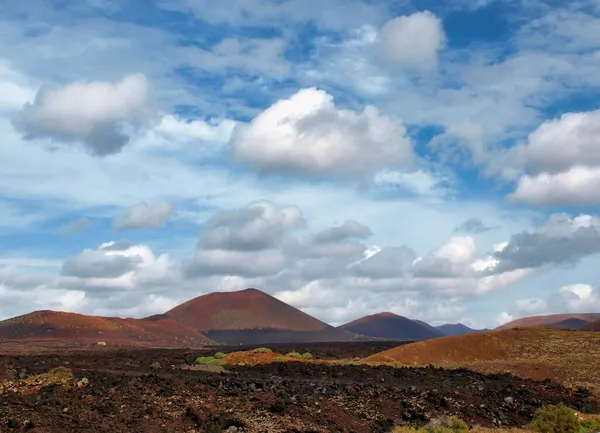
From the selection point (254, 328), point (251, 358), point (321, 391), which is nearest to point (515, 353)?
point (251, 358)

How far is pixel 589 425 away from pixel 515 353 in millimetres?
31000

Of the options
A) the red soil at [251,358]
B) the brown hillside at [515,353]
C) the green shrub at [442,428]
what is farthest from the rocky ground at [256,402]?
the red soil at [251,358]

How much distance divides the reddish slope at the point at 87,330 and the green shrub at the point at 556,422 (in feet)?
369

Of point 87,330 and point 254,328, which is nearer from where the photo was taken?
point 87,330

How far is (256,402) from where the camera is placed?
85.4 feet

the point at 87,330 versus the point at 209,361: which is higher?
the point at 87,330

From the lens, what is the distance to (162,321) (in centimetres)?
17112

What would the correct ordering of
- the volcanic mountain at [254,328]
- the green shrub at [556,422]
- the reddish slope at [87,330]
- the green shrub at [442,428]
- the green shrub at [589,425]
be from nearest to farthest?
the green shrub at [442,428], the green shrub at [556,422], the green shrub at [589,425], the reddish slope at [87,330], the volcanic mountain at [254,328]

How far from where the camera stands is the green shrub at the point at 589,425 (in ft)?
73.3

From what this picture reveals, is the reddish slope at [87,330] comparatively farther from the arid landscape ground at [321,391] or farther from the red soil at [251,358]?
the arid landscape ground at [321,391]

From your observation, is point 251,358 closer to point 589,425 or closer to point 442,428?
point 589,425

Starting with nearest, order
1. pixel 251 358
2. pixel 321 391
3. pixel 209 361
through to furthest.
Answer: pixel 321 391
pixel 251 358
pixel 209 361

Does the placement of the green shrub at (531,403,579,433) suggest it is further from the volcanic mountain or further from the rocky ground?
the volcanic mountain

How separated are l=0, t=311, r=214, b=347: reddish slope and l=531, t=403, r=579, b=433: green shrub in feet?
369
